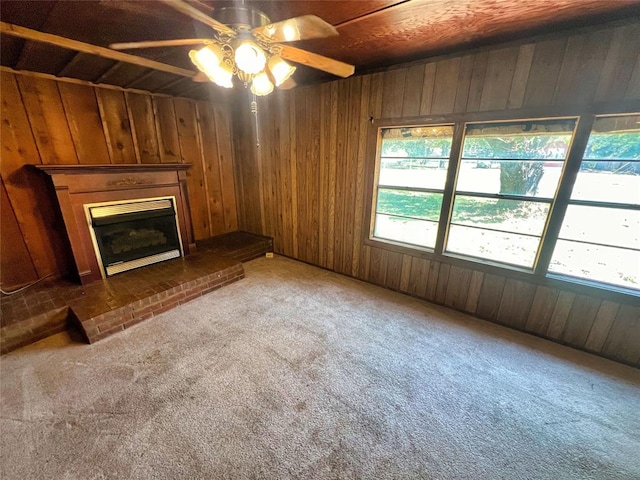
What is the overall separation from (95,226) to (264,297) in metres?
1.97

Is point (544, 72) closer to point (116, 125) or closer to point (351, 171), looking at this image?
point (351, 171)

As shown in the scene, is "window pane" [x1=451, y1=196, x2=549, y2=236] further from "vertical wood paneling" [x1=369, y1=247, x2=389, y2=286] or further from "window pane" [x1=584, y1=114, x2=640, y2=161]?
"vertical wood paneling" [x1=369, y1=247, x2=389, y2=286]

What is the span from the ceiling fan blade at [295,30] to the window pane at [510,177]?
5.94 feet

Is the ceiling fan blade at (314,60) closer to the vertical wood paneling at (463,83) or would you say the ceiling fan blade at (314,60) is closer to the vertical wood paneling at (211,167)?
the vertical wood paneling at (463,83)

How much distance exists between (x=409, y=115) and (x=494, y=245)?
155 cm

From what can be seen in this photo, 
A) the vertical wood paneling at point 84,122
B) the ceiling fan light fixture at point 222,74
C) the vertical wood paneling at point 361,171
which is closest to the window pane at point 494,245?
the vertical wood paneling at point 361,171

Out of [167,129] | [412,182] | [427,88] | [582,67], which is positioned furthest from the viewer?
[167,129]

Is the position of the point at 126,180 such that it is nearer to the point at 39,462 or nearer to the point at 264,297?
the point at 264,297

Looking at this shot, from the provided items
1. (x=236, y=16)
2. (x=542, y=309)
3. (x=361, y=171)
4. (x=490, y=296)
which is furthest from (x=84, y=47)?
(x=542, y=309)

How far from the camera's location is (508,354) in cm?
209

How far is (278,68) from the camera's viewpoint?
1.56m

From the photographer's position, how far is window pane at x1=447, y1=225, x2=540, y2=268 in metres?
2.30

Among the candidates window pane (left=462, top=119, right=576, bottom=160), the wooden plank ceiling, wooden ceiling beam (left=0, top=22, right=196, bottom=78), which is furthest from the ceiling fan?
window pane (left=462, top=119, right=576, bottom=160)

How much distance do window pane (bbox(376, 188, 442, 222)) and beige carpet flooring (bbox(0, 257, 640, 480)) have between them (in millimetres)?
1142
